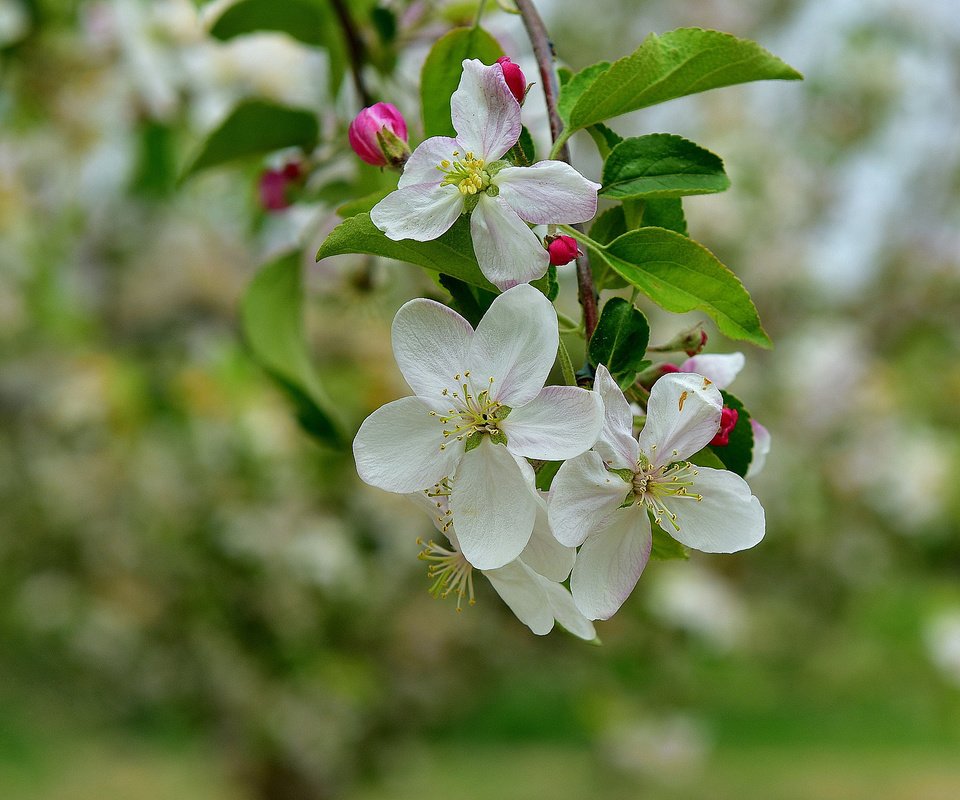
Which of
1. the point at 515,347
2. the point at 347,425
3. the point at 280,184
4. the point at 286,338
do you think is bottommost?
the point at 347,425

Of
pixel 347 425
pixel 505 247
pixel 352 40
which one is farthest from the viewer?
pixel 347 425

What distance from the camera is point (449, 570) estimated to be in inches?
21.1

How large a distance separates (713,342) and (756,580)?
4.46ft

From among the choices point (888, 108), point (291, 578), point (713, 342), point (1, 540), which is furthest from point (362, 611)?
point (888, 108)

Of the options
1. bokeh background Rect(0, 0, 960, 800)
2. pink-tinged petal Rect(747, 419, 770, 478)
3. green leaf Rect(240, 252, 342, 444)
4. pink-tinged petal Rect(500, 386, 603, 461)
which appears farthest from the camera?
bokeh background Rect(0, 0, 960, 800)

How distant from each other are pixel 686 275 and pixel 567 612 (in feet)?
0.53

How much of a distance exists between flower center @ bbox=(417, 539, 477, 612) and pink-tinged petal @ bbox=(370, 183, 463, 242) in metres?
0.18

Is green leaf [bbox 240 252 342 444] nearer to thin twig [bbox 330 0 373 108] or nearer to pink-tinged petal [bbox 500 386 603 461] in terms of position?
thin twig [bbox 330 0 373 108]

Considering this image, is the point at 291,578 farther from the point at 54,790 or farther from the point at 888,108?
the point at 54,790

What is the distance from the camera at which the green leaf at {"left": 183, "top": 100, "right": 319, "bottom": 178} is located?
77 centimetres

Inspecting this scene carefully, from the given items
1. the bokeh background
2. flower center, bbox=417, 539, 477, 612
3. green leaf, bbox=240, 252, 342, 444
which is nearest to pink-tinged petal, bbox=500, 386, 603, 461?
flower center, bbox=417, 539, 477, 612

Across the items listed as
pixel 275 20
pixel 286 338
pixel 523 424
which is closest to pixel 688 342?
pixel 523 424

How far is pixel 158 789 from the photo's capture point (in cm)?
517

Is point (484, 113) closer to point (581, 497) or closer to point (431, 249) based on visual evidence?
point (431, 249)
